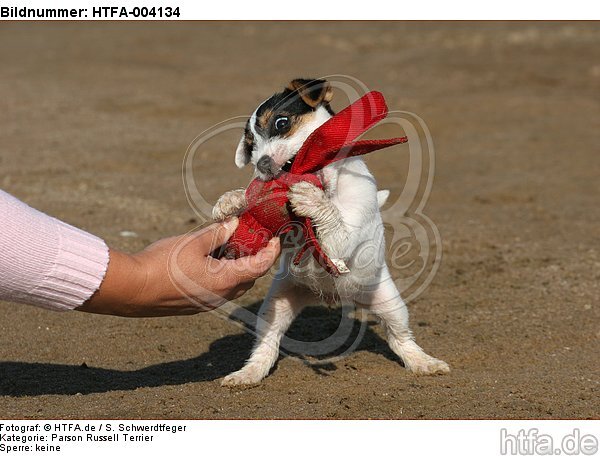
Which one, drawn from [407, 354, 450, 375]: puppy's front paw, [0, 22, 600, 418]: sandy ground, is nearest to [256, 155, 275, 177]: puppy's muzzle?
[0, 22, 600, 418]: sandy ground

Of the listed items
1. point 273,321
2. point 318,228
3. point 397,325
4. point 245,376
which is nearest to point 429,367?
point 397,325

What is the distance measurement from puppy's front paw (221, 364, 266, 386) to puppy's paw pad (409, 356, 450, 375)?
0.84 m

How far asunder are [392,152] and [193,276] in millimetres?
7592

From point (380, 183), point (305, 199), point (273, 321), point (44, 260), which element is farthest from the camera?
point (380, 183)

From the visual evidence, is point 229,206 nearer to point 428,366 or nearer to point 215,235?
point 215,235

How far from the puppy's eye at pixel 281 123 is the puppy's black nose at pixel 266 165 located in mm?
176

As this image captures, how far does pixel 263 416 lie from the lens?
4402 mm

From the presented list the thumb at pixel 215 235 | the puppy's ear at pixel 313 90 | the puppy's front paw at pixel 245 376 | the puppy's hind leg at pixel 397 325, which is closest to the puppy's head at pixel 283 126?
the puppy's ear at pixel 313 90

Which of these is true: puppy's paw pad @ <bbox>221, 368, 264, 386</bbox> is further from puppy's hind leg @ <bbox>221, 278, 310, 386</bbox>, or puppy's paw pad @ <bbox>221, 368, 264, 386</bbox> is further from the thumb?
the thumb

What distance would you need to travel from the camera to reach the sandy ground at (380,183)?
4.80 meters

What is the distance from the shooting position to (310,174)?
4359 mm

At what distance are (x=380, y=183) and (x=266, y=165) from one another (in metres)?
5.22

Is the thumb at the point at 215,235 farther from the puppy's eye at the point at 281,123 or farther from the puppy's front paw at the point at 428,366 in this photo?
the puppy's front paw at the point at 428,366

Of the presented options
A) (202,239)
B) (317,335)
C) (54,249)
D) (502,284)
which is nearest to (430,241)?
(502,284)
